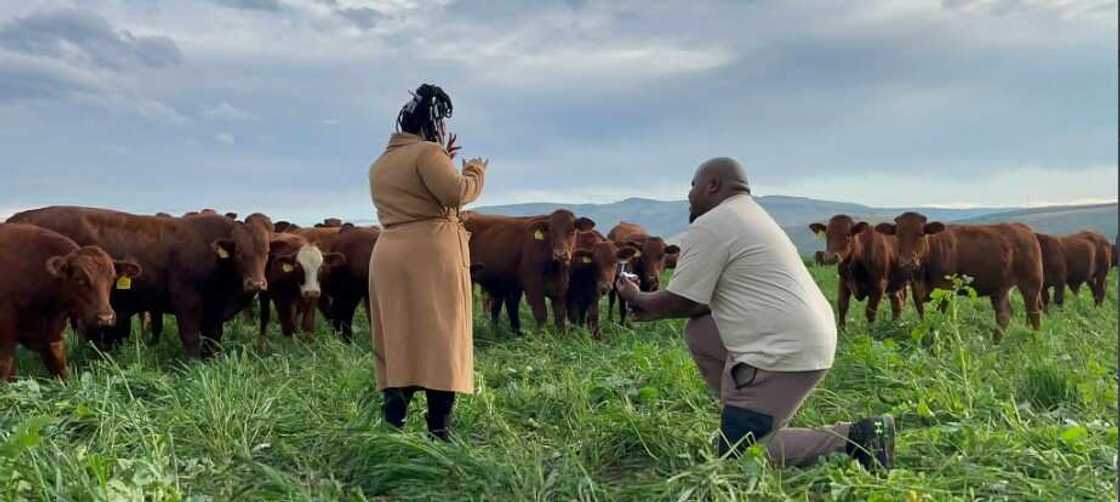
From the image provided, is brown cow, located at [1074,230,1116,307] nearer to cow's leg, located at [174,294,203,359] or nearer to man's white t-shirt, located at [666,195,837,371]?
man's white t-shirt, located at [666,195,837,371]

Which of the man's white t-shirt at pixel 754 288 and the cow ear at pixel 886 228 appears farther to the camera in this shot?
the cow ear at pixel 886 228

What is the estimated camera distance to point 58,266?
7.20 m

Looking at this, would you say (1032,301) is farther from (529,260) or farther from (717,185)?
(717,185)

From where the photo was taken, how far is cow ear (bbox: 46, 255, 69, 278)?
7.12m

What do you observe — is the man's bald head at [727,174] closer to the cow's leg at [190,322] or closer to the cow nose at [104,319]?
the cow nose at [104,319]

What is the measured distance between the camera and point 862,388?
6133 millimetres

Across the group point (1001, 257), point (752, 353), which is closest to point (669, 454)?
point (752, 353)

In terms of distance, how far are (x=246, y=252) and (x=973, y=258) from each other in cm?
898

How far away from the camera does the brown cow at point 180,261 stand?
9125mm

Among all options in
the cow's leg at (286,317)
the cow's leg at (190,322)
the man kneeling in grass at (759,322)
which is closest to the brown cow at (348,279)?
the cow's leg at (286,317)

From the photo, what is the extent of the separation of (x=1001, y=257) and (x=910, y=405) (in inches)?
285

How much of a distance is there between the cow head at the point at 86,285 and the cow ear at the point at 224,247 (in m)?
1.70

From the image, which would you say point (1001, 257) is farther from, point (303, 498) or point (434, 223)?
point (303, 498)

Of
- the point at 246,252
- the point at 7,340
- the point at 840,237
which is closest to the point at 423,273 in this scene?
the point at 7,340
